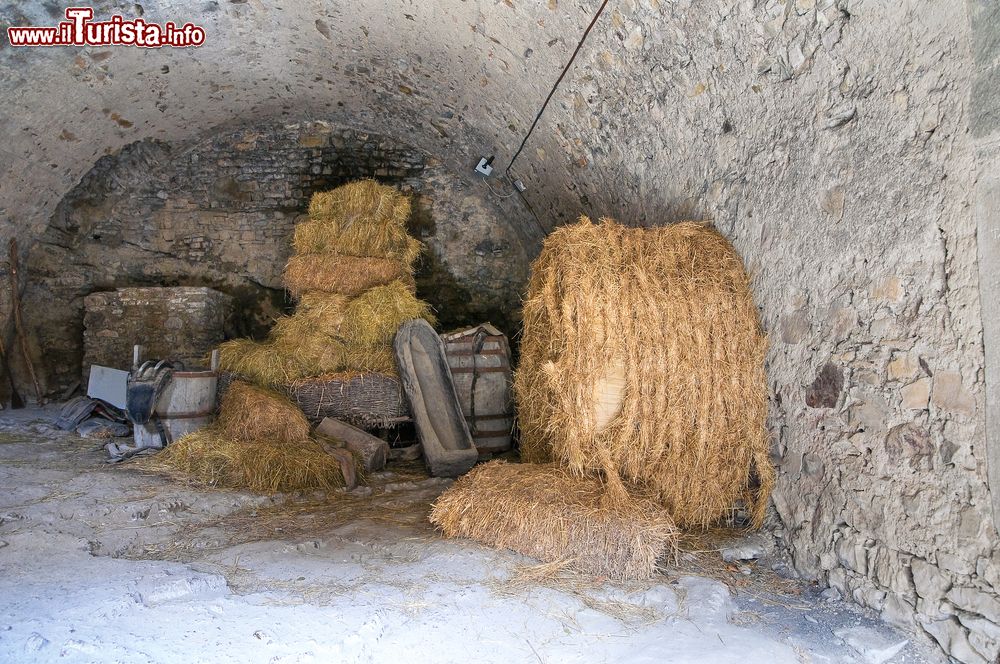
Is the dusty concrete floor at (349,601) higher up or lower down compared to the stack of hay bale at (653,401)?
lower down

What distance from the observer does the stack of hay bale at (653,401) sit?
2.70m

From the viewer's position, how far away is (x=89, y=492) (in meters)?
3.37

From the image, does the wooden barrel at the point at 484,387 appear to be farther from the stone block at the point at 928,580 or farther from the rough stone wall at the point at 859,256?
the stone block at the point at 928,580

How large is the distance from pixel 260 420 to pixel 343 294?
1312mm

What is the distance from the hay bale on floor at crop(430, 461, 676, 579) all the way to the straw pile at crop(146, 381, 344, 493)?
1.27 m

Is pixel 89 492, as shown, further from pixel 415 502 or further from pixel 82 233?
pixel 82 233

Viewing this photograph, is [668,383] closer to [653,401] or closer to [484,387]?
[653,401]

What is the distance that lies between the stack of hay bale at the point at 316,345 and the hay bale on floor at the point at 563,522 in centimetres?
139

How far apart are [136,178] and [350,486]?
411 centimetres

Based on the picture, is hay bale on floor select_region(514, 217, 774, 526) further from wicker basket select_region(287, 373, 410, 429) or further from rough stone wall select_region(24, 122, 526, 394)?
rough stone wall select_region(24, 122, 526, 394)

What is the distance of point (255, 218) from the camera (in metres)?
6.56

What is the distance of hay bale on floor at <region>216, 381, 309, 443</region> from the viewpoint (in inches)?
163

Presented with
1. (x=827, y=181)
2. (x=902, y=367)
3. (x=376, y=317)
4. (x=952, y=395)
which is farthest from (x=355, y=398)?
(x=952, y=395)

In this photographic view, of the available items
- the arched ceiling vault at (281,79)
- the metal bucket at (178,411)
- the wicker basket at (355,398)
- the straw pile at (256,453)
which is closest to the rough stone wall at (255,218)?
the arched ceiling vault at (281,79)
